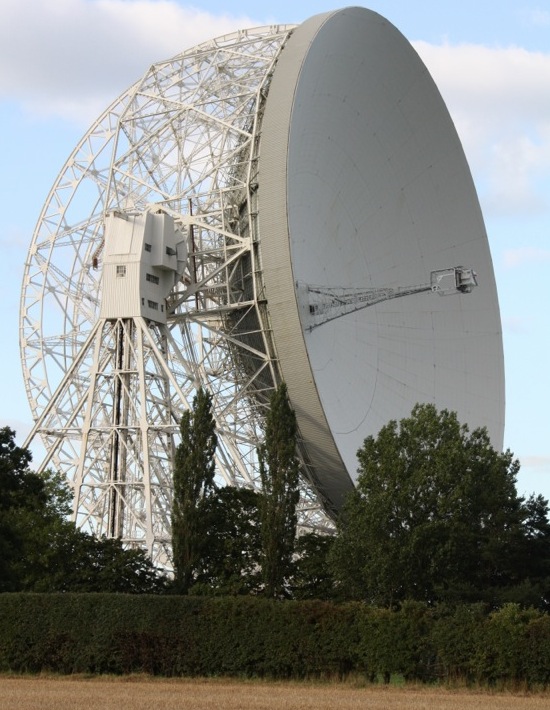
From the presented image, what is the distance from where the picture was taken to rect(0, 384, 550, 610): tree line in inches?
2093

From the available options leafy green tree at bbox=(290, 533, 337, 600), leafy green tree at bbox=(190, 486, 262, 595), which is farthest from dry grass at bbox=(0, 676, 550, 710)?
leafy green tree at bbox=(290, 533, 337, 600)

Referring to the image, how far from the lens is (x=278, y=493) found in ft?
183

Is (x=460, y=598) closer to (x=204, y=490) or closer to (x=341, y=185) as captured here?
(x=204, y=490)

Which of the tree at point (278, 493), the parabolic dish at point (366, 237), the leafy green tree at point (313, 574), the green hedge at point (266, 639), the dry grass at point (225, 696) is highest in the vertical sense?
the parabolic dish at point (366, 237)

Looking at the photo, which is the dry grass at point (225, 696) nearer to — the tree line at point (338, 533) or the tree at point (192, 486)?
the tree line at point (338, 533)

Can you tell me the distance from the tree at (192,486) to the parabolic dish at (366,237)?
3.55 meters

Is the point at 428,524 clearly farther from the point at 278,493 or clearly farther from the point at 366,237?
the point at 366,237

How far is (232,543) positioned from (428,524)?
789cm

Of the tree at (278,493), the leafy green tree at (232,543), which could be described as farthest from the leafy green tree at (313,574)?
the leafy green tree at (232,543)

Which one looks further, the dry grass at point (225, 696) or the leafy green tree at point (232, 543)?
the leafy green tree at point (232, 543)

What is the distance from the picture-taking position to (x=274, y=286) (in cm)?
5603

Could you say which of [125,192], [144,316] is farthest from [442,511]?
[125,192]

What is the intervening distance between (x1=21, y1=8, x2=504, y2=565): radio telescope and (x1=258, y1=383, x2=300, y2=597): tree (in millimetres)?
1331

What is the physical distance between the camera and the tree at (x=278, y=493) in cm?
5497
